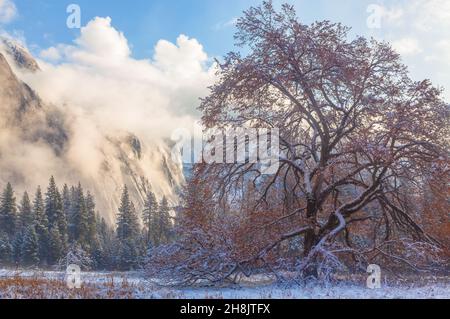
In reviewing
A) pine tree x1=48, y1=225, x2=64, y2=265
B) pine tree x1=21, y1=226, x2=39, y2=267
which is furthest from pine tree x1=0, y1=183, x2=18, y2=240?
pine tree x1=21, y1=226, x2=39, y2=267

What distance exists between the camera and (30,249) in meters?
53.5

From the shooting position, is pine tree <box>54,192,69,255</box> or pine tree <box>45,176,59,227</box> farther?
pine tree <box>45,176,59,227</box>

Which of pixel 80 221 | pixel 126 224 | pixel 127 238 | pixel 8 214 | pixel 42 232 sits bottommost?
pixel 127 238

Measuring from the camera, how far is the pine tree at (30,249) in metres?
53.3

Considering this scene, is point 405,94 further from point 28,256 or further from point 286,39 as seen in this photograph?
point 28,256

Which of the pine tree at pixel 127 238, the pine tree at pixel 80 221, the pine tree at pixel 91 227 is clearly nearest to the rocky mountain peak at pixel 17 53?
the pine tree at pixel 91 227

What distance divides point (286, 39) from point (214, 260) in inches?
317

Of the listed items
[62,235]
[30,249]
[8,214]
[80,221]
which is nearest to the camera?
[30,249]

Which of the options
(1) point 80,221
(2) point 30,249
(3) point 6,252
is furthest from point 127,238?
(3) point 6,252

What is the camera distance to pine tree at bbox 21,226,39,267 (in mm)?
53253

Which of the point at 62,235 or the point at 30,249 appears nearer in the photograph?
the point at 30,249

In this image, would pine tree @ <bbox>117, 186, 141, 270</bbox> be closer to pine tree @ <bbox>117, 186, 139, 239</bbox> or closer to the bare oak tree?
pine tree @ <bbox>117, 186, 139, 239</bbox>

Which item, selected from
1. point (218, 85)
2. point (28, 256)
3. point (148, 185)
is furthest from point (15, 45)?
point (218, 85)

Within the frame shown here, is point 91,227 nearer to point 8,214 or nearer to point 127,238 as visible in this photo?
point 127,238
